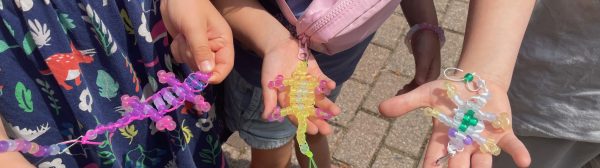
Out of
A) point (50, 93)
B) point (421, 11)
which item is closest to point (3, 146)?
point (50, 93)

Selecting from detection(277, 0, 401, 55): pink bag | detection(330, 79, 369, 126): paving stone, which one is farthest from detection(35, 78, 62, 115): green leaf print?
detection(330, 79, 369, 126): paving stone

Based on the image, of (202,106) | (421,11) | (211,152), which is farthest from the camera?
(421,11)

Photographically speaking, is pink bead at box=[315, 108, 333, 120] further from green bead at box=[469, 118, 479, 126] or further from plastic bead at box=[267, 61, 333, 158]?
green bead at box=[469, 118, 479, 126]

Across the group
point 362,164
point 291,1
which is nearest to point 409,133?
point 362,164

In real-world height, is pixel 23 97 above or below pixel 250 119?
above

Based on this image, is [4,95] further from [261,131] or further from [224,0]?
[261,131]

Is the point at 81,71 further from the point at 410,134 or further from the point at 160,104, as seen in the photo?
the point at 410,134
